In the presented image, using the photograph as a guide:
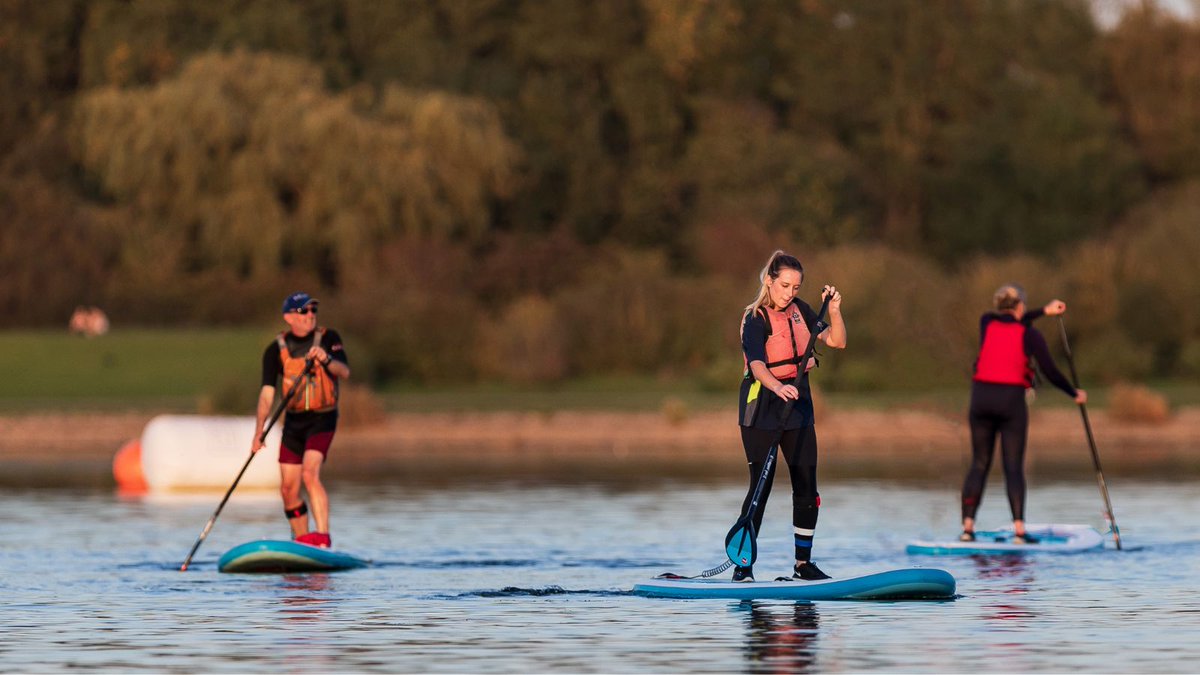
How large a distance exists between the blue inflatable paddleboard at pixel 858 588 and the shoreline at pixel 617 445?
50.6 feet

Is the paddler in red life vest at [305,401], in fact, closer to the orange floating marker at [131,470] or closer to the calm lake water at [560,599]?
the calm lake water at [560,599]

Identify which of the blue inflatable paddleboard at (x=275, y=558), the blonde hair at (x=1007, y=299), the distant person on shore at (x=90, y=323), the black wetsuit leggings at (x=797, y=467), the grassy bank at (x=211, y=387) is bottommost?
the blue inflatable paddleboard at (x=275, y=558)

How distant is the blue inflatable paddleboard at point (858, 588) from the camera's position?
1485cm

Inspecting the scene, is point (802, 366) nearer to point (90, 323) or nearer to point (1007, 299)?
point (1007, 299)

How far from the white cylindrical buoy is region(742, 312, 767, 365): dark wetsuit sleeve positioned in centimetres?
1399

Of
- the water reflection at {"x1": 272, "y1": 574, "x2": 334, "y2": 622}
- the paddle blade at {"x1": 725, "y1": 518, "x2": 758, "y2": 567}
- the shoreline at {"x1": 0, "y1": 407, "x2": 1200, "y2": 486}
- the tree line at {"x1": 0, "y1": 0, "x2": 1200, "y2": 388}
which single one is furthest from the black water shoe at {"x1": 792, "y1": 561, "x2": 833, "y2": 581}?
the tree line at {"x1": 0, "y1": 0, "x2": 1200, "y2": 388}

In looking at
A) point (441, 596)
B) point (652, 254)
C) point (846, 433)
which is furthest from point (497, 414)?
point (441, 596)

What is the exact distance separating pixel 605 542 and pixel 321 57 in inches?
2012

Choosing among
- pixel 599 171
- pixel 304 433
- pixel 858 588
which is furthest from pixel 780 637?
pixel 599 171

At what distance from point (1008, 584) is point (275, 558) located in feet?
16.8

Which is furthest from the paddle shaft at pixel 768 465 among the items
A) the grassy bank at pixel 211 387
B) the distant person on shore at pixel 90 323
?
the distant person on shore at pixel 90 323

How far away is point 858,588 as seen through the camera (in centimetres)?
1493

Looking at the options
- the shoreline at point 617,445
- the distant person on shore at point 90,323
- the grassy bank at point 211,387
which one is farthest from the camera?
the distant person on shore at point 90,323

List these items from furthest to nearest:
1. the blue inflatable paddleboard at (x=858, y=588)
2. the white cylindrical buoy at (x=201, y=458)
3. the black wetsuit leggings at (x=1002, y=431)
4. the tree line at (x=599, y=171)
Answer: the tree line at (x=599, y=171) < the white cylindrical buoy at (x=201, y=458) < the black wetsuit leggings at (x=1002, y=431) < the blue inflatable paddleboard at (x=858, y=588)
